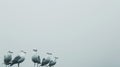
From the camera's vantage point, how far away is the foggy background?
1.81 metres

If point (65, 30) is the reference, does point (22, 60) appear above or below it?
below

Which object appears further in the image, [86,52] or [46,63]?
[86,52]

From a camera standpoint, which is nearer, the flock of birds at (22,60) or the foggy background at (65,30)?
the flock of birds at (22,60)

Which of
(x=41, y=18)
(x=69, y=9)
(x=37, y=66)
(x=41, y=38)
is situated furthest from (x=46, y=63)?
(x=69, y=9)

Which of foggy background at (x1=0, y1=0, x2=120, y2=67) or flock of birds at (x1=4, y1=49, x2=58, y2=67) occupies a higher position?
foggy background at (x1=0, y1=0, x2=120, y2=67)

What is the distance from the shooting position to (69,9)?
1.99 m

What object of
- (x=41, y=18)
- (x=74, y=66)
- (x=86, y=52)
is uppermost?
(x=41, y=18)

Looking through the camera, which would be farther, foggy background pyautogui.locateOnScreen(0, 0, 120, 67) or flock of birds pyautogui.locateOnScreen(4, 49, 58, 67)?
foggy background pyautogui.locateOnScreen(0, 0, 120, 67)

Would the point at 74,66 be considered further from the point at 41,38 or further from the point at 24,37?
the point at 24,37

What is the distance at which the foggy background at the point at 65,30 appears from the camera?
5.93 feet

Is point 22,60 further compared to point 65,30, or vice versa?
point 65,30

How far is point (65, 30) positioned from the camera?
6.51 ft

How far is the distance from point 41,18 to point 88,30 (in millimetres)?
485

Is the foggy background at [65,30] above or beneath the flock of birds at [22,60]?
above
